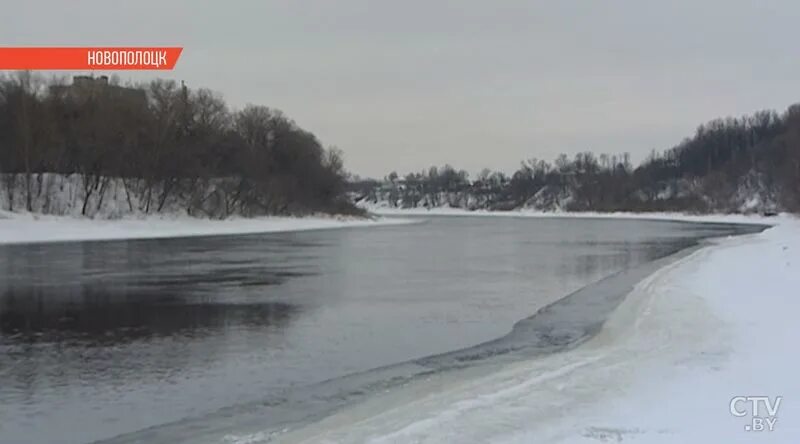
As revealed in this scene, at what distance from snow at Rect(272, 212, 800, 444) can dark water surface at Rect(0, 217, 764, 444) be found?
3.46 ft

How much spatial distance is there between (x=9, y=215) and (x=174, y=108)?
2744 centimetres

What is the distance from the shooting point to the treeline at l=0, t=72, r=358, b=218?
62.7 metres

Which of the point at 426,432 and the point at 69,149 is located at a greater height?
the point at 69,149

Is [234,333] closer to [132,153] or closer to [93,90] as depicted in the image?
[132,153]

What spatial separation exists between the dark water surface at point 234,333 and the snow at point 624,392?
3.46 feet

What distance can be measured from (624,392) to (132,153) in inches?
2633

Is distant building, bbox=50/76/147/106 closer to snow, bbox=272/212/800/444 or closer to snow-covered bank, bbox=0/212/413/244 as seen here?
snow-covered bank, bbox=0/212/413/244

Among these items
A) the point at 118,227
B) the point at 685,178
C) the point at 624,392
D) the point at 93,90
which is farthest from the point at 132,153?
the point at 685,178

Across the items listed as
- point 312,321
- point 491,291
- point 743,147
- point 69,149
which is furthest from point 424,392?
point 743,147

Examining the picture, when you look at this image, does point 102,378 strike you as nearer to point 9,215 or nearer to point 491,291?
point 491,291

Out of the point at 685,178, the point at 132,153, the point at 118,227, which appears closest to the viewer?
the point at 118,227

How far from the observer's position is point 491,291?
766 inches

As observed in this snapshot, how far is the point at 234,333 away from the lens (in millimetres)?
13078

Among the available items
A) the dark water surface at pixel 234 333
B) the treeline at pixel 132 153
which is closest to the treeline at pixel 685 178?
the treeline at pixel 132 153
